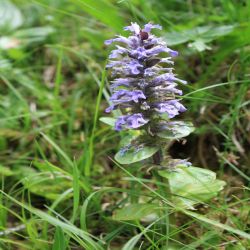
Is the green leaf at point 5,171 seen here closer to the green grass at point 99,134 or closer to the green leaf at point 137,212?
the green grass at point 99,134

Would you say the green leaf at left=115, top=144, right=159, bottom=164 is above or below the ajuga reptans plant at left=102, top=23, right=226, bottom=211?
below

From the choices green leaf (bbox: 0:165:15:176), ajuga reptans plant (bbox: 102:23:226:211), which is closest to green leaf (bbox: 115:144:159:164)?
ajuga reptans plant (bbox: 102:23:226:211)

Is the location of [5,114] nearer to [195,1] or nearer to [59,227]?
[59,227]

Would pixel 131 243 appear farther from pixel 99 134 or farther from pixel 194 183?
pixel 99 134

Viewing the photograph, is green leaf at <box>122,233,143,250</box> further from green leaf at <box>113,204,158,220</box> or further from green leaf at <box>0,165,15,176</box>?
green leaf at <box>0,165,15,176</box>

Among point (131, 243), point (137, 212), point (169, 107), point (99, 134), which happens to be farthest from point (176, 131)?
point (99, 134)

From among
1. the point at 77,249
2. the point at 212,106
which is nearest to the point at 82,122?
the point at 212,106

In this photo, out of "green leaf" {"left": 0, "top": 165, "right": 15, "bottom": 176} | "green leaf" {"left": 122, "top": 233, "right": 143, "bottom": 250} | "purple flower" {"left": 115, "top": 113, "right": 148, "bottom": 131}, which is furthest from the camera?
"green leaf" {"left": 0, "top": 165, "right": 15, "bottom": 176}

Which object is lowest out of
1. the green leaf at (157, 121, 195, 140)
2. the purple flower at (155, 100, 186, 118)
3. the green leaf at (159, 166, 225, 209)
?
the green leaf at (159, 166, 225, 209)
